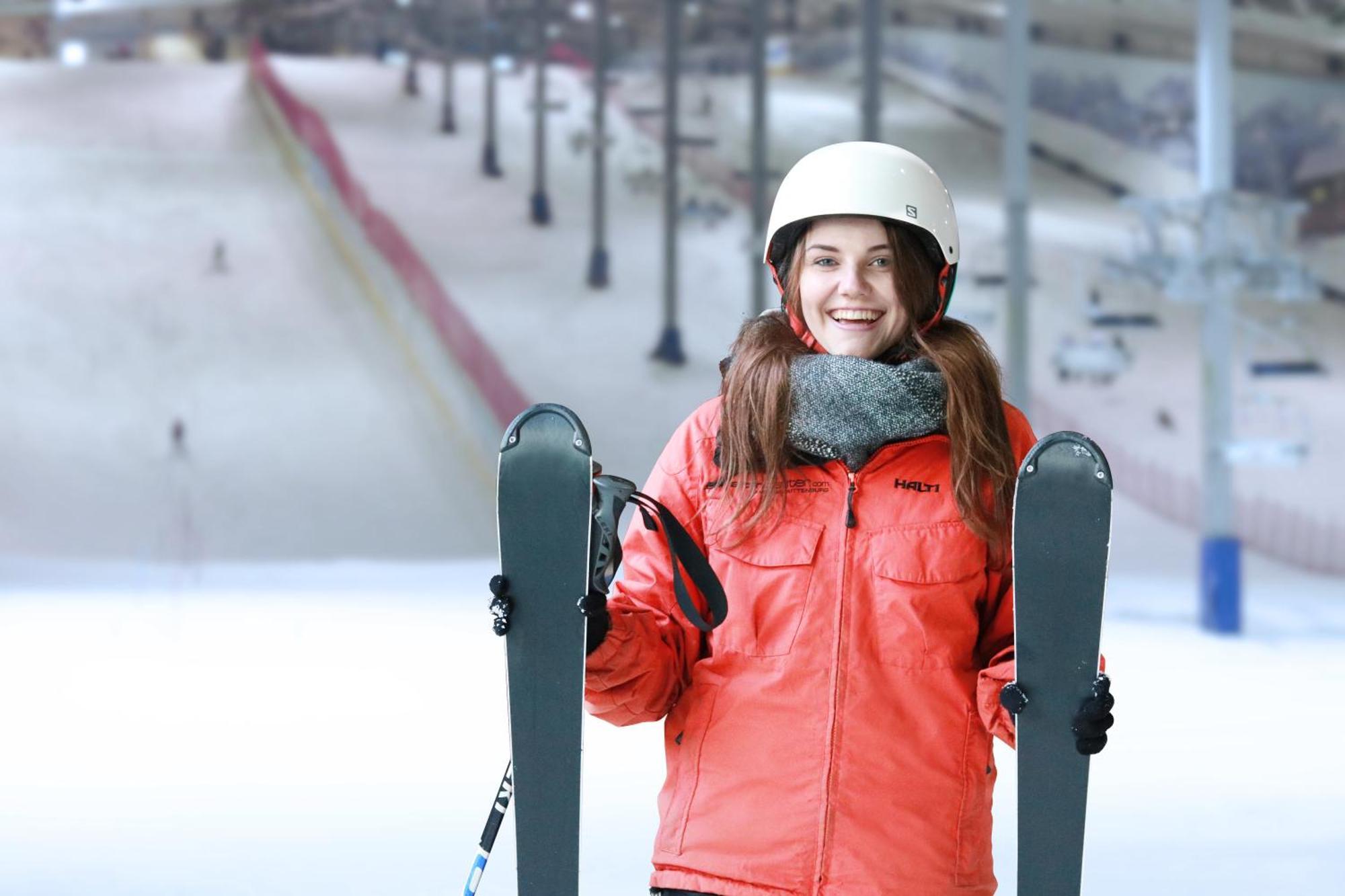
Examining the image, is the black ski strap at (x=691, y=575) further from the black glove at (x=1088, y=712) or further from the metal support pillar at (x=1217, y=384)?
the metal support pillar at (x=1217, y=384)

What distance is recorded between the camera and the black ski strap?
137cm

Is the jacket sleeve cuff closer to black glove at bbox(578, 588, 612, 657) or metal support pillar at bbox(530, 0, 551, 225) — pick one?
black glove at bbox(578, 588, 612, 657)

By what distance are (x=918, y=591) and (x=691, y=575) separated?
0.19m

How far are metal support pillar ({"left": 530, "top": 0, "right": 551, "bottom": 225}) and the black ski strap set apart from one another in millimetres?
13030

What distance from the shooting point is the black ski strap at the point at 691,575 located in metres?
1.37

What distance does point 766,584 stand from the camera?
1372mm

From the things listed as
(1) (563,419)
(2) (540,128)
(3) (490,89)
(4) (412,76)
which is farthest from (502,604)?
(4) (412,76)

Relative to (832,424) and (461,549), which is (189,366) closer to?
(461,549)

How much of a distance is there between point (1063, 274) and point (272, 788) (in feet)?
37.9

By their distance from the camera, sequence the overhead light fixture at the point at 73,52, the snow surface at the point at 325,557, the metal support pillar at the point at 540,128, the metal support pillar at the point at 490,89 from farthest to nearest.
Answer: the metal support pillar at the point at 490,89, the overhead light fixture at the point at 73,52, the metal support pillar at the point at 540,128, the snow surface at the point at 325,557

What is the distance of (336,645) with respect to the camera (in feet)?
23.7

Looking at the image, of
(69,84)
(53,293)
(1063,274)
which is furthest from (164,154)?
(1063,274)

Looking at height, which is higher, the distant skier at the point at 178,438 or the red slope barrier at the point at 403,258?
the red slope barrier at the point at 403,258

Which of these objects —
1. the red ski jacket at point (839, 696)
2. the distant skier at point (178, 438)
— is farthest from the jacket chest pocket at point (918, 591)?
the distant skier at point (178, 438)
